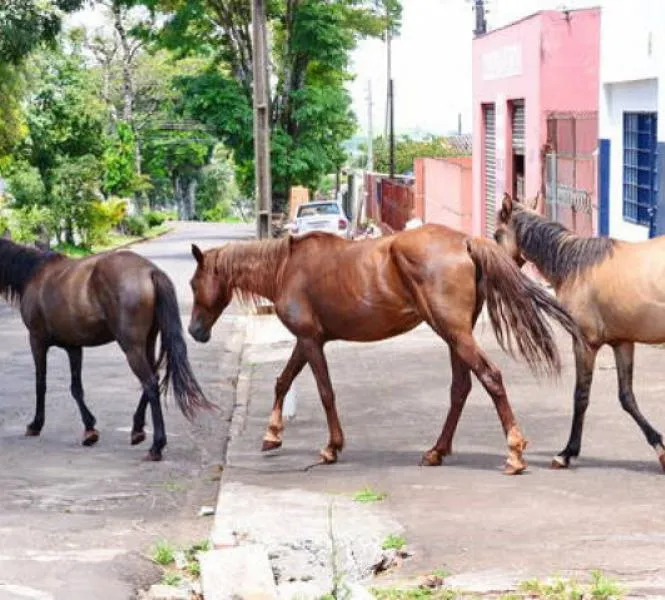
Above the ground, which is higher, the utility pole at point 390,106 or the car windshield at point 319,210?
the utility pole at point 390,106

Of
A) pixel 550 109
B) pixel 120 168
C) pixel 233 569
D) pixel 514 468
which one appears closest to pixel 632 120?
pixel 550 109

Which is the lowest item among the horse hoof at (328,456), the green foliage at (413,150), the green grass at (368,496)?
the horse hoof at (328,456)

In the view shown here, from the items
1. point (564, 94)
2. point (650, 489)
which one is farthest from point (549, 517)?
point (564, 94)

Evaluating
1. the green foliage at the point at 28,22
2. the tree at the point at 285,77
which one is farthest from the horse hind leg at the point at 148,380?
the tree at the point at 285,77

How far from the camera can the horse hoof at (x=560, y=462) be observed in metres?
9.68

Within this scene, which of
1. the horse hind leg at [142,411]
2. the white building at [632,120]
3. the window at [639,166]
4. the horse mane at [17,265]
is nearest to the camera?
the horse hind leg at [142,411]

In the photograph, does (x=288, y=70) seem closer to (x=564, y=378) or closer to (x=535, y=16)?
(x=535, y=16)

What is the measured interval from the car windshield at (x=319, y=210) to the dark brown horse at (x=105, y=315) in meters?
34.0

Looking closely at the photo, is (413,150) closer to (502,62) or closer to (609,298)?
(502,62)

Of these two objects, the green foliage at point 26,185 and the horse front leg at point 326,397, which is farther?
the green foliage at point 26,185

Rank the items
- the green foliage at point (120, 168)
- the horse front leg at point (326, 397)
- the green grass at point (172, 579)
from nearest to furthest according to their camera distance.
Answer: the green grass at point (172, 579)
the horse front leg at point (326, 397)
the green foliage at point (120, 168)

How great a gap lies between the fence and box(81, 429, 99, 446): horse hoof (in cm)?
1150

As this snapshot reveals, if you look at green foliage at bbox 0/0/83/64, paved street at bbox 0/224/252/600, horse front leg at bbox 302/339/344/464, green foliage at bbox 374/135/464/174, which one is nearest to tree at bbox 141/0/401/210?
green foliage at bbox 0/0/83/64

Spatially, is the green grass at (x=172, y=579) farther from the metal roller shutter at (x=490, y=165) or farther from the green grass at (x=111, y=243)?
the green grass at (x=111, y=243)
